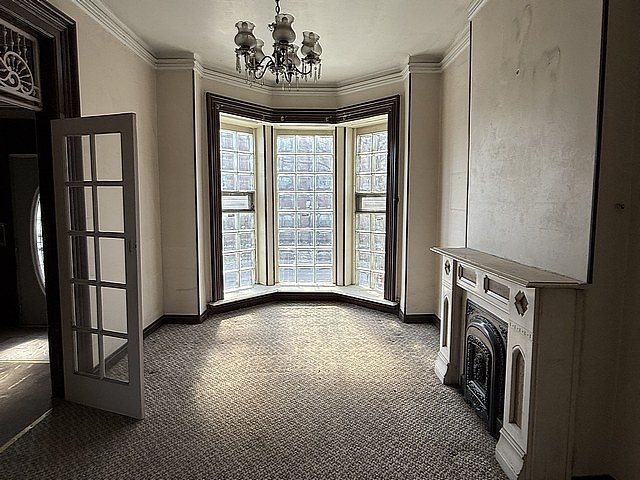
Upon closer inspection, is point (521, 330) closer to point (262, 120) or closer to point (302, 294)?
point (302, 294)

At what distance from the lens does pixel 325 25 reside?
3.82m

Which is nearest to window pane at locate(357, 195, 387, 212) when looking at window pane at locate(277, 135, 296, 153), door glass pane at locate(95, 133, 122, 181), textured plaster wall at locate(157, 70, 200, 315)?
window pane at locate(277, 135, 296, 153)

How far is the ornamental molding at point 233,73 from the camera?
350 centimetres

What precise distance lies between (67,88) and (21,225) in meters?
2.84

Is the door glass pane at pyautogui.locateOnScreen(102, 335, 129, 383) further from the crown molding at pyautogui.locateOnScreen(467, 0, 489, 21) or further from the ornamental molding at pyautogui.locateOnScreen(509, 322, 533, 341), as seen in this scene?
the crown molding at pyautogui.locateOnScreen(467, 0, 489, 21)

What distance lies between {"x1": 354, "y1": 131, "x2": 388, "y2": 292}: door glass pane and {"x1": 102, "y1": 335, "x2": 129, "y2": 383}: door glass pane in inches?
133

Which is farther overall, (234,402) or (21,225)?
(21,225)

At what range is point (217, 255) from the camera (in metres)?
5.23

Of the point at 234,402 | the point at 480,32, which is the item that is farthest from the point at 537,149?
the point at 234,402

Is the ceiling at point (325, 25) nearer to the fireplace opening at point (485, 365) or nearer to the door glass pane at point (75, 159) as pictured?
the door glass pane at point (75, 159)

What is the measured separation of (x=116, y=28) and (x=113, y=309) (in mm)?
2538

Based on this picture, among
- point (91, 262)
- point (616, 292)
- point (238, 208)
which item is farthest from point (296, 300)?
point (616, 292)

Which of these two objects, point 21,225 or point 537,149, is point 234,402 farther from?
point 21,225

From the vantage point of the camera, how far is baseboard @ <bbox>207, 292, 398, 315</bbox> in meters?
5.30
